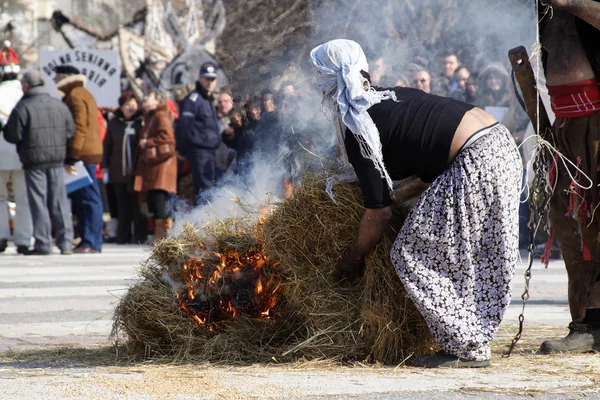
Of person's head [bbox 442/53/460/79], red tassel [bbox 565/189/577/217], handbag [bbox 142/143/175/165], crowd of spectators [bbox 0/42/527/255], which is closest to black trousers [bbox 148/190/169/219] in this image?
crowd of spectators [bbox 0/42/527/255]

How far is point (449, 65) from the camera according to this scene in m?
10.7

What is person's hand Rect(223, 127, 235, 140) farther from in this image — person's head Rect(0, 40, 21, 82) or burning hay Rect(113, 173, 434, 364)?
burning hay Rect(113, 173, 434, 364)

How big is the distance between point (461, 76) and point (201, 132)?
3346 millimetres

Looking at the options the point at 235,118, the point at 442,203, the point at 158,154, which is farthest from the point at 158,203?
the point at 442,203

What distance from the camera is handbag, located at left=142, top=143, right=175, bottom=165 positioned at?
41.5ft

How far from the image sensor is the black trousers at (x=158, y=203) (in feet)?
41.9

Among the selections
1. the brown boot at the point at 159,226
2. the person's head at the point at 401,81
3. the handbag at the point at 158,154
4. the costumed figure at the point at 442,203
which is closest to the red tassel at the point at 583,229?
the costumed figure at the point at 442,203

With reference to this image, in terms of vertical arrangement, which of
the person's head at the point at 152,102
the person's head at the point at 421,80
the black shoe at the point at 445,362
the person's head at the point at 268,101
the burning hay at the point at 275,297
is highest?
the person's head at the point at 421,80

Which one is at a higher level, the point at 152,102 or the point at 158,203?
the point at 152,102

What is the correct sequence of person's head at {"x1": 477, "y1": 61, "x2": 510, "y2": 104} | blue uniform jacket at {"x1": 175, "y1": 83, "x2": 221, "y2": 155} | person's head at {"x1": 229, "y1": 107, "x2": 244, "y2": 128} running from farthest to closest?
1. blue uniform jacket at {"x1": 175, "y1": 83, "x2": 221, "y2": 155}
2. person's head at {"x1": 477, "y1": 61, "x2": 510, "y2": 104}
3. person's head at {"x1": 229, "y1": 107, "x2": 244, "y2": 128}

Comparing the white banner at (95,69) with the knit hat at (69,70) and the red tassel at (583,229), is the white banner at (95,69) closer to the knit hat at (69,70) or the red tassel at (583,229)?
the knit hat at (69,70)

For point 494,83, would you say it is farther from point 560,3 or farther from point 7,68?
point 560,3

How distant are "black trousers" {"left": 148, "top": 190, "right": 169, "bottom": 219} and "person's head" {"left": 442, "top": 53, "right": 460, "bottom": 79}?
13.5ft

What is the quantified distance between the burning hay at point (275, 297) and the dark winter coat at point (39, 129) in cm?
675
